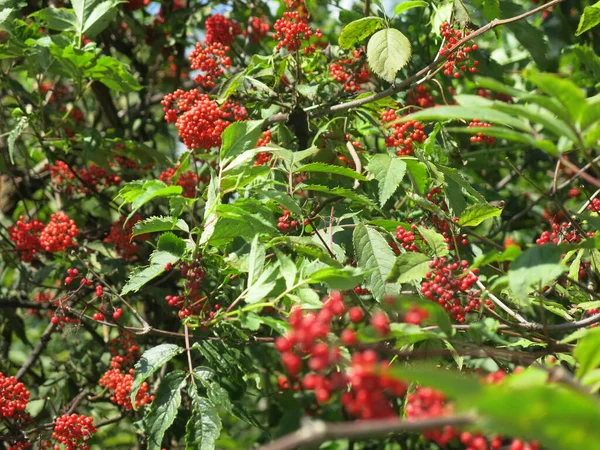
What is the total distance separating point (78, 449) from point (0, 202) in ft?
7.97

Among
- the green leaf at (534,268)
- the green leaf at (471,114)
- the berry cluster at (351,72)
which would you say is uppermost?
the green leaf at (471,114)

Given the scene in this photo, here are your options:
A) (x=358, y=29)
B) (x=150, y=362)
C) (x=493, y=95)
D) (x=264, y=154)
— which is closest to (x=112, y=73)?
(x=264, y=154)

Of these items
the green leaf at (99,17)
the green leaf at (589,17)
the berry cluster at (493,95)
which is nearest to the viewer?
the green leaf at (589,17)

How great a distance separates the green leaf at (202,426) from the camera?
239cm

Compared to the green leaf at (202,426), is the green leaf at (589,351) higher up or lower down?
higher up

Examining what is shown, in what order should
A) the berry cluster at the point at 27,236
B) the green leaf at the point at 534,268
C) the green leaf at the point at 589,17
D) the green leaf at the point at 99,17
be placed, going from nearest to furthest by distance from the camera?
the green leaf at the point at 534,268 → the green leaf at the point at 589,17 → the green leaf at the point at 99,17 → the berry cluster at the point at 27,236

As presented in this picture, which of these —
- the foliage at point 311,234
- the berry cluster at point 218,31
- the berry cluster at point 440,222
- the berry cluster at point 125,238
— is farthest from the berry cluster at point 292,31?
the berry cluster at point 125,238

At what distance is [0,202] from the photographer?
481 cm

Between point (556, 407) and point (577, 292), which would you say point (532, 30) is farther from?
point (556, 407)

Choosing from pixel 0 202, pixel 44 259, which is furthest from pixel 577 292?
pixel 0 202

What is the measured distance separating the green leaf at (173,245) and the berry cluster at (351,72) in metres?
1.21

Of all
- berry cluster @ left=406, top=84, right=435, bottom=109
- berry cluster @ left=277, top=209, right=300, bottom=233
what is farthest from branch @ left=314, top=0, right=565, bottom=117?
berry cluster @ left=277, top=209, right=300, bottom=233

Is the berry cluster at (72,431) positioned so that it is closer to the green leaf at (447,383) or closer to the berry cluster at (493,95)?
the green leaf at (447,383)

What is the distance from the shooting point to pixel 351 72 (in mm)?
3457
